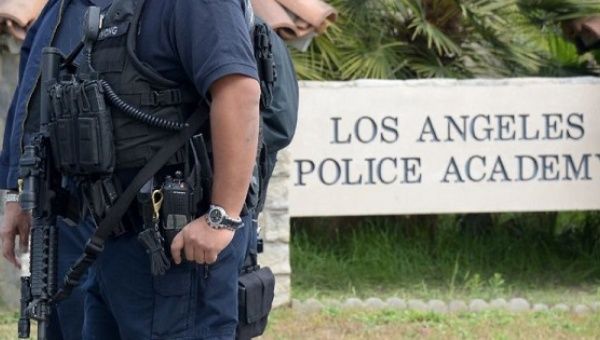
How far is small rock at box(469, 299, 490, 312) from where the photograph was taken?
7.11 metres

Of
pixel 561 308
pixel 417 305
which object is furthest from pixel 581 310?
pixel 417 305

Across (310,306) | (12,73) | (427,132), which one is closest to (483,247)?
(427,132)

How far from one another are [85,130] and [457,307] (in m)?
4.06

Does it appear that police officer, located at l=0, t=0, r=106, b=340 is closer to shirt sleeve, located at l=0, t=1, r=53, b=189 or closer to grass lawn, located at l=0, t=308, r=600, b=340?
shirt sleeve, located at l=0, t=1, r=53, b=189

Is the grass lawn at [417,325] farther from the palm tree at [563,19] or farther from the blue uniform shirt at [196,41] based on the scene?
the blue uniform shirt at [196,41]

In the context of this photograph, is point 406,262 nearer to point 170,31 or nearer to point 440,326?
point 440,326

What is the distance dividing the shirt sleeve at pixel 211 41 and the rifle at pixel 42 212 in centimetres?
44

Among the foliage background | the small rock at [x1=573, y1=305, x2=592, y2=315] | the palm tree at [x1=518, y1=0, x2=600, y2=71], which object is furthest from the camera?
the palm tree at [x1=518, y1=0, x2=600, y2=71]

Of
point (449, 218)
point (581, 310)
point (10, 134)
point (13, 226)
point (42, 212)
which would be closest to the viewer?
point (42, 212)

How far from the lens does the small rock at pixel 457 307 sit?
7094mm

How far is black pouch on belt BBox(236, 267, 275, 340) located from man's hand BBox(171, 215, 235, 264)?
14.9 inches

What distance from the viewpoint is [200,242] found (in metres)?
3.29

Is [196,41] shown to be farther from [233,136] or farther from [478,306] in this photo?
[478,306]

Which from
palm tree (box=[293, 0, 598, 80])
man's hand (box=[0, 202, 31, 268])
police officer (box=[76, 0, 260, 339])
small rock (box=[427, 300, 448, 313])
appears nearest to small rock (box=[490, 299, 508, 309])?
small rock (box=[427, 300, 448, 313])
